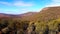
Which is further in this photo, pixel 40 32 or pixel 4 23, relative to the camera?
pixel 4 23

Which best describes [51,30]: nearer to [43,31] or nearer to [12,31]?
[43,31]

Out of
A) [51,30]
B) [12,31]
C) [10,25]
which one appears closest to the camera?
[51,30]

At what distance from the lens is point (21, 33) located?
2798 centimetres

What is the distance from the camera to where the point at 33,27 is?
3077 centimetres

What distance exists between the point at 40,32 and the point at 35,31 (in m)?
1.85

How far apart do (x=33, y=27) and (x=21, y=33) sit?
3.82 m

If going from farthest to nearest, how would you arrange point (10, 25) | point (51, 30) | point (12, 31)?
point (10, 25)
point (12, 31)
point (51, 30)

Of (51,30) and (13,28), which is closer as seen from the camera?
(51,30)

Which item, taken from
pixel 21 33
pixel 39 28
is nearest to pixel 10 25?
pixel 21 33

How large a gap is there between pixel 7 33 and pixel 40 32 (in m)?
6.71

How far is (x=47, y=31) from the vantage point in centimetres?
2783

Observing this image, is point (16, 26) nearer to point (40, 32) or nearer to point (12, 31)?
point (12, 31)

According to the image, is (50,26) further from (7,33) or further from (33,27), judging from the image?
(7,33)

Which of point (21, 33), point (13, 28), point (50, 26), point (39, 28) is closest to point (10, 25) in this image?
point (13, 28)
